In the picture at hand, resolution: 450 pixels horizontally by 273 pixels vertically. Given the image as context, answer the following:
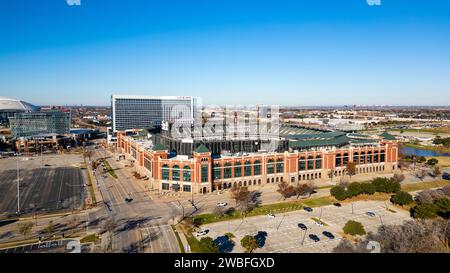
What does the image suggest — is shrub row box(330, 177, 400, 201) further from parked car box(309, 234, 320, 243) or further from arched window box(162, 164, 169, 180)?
arched window box(162, 164, 169, 180)

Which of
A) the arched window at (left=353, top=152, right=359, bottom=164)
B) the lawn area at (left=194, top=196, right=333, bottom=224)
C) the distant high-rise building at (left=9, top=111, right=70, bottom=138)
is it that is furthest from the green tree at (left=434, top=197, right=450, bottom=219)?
the distant high-rise building at (left=9, top=111, right=70, bottom=138)

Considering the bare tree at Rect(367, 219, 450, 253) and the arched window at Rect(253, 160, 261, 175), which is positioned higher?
the arched window at Rect(253, 160, 261, 175)

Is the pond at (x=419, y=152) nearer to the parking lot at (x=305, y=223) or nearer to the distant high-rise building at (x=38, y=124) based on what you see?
the parking lot at (x=305, y=223)

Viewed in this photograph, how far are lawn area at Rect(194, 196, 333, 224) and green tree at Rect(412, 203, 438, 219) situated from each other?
632 inches

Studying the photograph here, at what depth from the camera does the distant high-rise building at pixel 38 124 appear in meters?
162

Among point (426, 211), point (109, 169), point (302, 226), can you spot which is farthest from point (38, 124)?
point (426, 211)

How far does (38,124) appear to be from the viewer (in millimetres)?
167875

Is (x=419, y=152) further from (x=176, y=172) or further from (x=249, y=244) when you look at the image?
(x=249, y=244)

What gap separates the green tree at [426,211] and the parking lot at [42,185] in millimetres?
63086

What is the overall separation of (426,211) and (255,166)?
37437 mm

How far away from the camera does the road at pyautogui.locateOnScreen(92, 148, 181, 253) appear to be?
→ 48.3m
